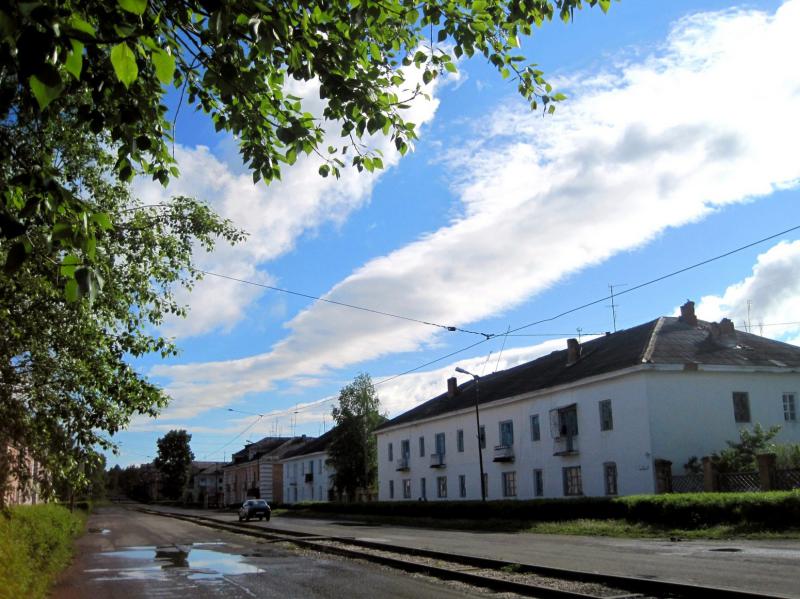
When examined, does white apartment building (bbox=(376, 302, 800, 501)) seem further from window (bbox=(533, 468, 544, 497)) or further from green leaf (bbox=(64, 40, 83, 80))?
green leaf (bbox=(64, 40, 83, 80))

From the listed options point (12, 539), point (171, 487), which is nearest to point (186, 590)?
point (12, 539)

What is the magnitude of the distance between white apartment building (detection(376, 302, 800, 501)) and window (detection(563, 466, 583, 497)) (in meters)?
0.05

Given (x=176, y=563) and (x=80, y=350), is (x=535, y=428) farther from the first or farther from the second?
(x=80, y=350)

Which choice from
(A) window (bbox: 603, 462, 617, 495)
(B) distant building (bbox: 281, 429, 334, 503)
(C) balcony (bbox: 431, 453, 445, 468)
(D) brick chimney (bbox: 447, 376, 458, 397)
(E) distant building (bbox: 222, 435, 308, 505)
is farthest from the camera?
(E) distant building (bbox: 222, 435, 308, 505)

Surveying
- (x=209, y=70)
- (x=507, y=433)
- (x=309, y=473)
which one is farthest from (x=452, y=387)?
(x=209, y=70)

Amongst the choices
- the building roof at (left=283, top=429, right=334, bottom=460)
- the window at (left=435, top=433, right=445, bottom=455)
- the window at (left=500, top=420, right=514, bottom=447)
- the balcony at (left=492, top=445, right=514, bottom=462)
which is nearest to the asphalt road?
the balcony at (left=492, top=445, right=514, bottom=462)

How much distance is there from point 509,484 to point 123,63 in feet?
138

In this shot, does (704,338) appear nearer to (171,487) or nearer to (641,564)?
(641,564)

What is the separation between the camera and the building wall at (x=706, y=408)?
103 ft

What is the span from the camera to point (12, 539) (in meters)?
10.7

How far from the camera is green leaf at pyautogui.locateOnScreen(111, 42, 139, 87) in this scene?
126 inches

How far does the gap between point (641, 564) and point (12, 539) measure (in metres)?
11.2

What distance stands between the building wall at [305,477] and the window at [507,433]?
28130 mm

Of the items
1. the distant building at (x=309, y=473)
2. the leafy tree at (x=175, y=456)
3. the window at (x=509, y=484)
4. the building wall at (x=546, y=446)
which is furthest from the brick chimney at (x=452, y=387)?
the leafy tree at (x=175, y=456)
